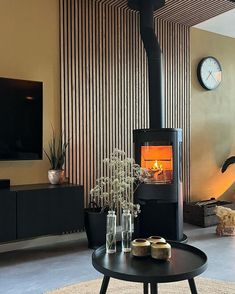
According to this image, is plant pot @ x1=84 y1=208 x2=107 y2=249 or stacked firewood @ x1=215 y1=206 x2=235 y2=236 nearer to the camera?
plant pot @ x1=84 y1=208 x2=107 y2=249

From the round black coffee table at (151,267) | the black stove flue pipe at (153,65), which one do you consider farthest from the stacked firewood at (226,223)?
the round black coffee table at (151,267)

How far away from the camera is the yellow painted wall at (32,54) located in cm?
362

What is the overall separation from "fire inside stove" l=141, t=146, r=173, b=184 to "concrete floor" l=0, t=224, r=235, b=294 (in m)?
0.80

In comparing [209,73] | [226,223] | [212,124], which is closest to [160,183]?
[226,223]

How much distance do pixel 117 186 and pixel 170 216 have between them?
1.72m

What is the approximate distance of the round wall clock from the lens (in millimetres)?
5172

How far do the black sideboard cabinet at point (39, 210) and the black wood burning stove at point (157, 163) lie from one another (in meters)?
0.72

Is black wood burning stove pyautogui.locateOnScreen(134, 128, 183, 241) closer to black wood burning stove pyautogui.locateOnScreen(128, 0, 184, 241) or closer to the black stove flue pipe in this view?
black wood burning stove pyautogui.locateOnScreen(128, 0, 184, 241)

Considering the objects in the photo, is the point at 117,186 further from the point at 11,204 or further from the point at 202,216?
the point at 202,216

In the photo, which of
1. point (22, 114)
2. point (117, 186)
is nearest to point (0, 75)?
point (22, 114)

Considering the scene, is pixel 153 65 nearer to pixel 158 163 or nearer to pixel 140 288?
pixel 158 163

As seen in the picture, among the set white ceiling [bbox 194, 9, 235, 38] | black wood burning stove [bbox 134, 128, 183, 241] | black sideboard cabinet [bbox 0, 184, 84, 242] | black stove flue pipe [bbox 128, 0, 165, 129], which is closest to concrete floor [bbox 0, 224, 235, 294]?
black sideboard cabinet [bbox 0, 184, 84, 242]

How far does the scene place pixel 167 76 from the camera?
4773 millimetres

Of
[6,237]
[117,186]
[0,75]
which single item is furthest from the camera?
[0,75]
